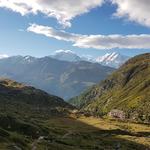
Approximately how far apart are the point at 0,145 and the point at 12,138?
15367mm

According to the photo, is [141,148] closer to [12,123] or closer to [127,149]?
[127,149]

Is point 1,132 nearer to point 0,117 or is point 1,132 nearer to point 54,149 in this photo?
point 54,149

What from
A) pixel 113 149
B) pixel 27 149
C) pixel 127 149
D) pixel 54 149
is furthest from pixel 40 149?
pixel 127 149

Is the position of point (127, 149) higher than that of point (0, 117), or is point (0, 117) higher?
point (0, 117)

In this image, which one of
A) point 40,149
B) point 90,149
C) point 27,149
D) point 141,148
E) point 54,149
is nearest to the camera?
point 27,149

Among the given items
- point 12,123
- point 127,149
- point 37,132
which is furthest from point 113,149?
point 12,123

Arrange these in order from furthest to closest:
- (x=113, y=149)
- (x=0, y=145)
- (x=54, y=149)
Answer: (x=113, y=149) → (x=54, y=149) → (x=0, y=145)

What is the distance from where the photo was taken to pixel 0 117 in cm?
12175

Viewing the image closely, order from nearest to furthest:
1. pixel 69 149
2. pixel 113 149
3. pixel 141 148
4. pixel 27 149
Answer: pixel 27 149, pixel 69 149, pixel 113 149, pixel 141 148

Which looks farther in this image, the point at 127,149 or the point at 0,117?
the point at 127,149

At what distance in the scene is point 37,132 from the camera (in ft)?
414

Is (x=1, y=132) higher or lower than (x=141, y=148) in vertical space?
higher

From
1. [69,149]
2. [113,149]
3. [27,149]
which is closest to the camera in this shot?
[27,149]

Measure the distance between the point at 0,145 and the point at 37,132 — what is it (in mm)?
56652
